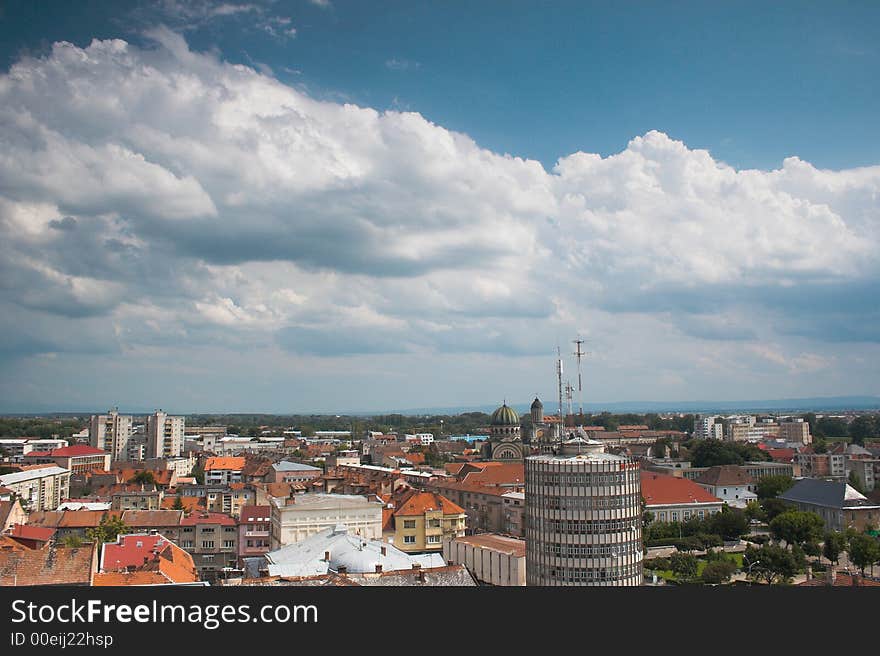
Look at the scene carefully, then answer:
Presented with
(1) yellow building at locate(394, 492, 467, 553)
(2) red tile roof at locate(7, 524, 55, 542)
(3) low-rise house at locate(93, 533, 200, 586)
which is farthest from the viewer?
(1) yellow building at locate(394, 492, 467, 553)

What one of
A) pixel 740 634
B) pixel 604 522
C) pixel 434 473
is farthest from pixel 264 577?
pixel 434 473

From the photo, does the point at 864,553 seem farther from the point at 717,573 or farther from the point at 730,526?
the point at 730,526

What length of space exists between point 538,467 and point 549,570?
3.55m

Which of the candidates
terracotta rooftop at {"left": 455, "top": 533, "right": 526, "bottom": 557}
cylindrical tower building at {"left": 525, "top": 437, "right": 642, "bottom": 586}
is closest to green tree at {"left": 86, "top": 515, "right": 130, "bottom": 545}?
terracotta rooftop at {"left": 455, "top": 533, "right": 526, "bottom": 557}

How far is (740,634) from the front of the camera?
12445 mm

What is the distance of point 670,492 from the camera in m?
64.4

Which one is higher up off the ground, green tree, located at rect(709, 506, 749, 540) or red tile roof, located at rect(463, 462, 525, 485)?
red tile roof, located at rect(463, 462, 525, 485)

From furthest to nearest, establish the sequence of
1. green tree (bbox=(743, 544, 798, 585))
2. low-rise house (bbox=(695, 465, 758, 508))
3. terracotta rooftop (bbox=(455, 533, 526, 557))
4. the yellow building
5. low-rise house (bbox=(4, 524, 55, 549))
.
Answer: low-rise house (bbox=(695, 465, 758, 508))
the yellow building
green tree (bbox=(743, 544, 798, 585))
low-rise house (bbox=(4, 524, 55, 549))
terracotta rooftop (bbox=(455, 533, 526, 557))

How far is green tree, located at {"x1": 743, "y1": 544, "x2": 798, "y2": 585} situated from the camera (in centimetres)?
3953

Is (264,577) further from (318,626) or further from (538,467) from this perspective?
(318,626)

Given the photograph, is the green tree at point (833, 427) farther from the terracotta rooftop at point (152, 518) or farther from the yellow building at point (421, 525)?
the terracotta rooftop at point (152, 518)

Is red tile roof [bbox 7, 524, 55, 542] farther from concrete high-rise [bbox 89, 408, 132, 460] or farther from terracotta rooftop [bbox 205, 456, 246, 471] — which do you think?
concrete high-rise [bbox 89, 408, 132, 460]

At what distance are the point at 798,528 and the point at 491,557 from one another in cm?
2152

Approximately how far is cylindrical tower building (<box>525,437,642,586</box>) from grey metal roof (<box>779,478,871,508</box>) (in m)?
37.1
